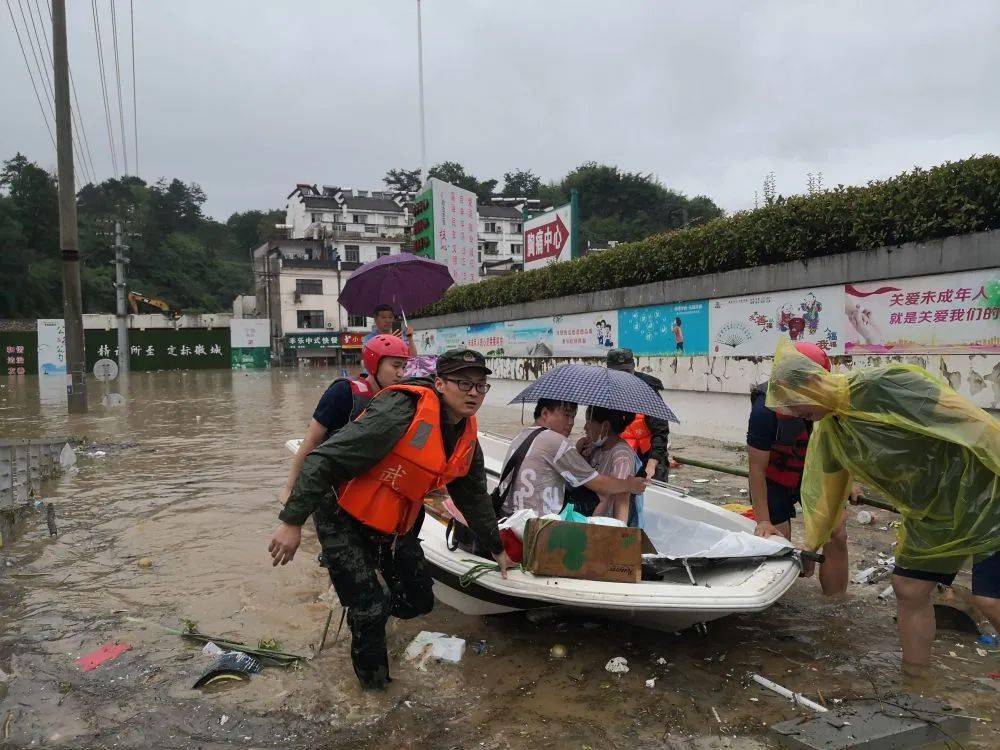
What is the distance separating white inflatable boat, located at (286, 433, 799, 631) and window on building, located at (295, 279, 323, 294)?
4415cm

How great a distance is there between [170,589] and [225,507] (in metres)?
2.29

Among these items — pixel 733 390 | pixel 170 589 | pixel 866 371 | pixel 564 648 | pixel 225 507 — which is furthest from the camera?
pixel 733 390

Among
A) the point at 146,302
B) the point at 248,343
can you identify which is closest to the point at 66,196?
the point at 248,343

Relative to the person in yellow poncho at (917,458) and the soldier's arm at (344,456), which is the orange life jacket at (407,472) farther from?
the person in yellow poncho at (917,458)

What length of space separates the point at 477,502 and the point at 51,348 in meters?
34.7

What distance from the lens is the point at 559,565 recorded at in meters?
3.11

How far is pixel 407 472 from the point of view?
266 centimetres

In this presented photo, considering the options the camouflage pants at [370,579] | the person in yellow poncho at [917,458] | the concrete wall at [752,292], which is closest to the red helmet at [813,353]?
the person in yellow poncho at [917,458]

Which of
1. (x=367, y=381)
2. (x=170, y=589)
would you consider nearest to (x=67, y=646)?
(x=170, y=589)

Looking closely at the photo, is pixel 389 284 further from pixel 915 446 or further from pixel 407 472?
pixel 915 446

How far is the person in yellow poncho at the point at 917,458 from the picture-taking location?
8.06 feet

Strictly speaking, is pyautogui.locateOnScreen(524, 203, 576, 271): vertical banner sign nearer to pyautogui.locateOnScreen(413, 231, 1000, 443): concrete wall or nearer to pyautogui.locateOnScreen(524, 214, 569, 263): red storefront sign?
pyautogui.locateOnScreen(524, 214, 569, 263): red storefront sign

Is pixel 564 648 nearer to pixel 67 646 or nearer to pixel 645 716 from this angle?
pixel 645 716

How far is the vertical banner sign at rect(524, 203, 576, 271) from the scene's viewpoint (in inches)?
593
